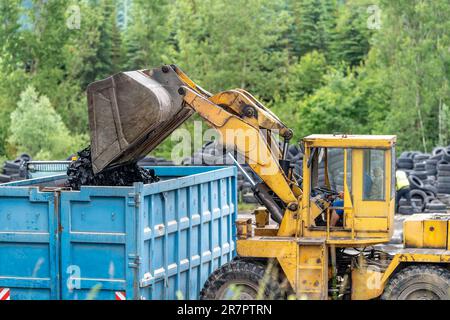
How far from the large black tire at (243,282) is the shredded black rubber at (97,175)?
1711mm

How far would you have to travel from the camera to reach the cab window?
11.2m

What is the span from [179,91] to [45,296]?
111 inches

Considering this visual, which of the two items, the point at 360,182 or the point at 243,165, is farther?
the point at 243,165

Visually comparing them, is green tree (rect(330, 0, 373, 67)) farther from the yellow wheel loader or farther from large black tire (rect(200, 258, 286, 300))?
large black tire (rect(200, 258, 286, 300))

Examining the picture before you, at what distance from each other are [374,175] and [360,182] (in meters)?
0.18

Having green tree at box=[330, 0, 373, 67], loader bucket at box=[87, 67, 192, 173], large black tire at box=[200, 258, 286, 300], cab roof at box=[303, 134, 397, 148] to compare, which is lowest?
large black tire at box=[200, 258, 286, 300]

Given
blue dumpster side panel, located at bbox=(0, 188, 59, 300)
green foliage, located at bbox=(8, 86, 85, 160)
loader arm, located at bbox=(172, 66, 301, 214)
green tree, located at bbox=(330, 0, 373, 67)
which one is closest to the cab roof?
loader arm, located at bbox=(172, 66, 301, 214)

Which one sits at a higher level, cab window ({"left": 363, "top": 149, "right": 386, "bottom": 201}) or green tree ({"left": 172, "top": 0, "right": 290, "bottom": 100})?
green tree ({"left": 172, "top": 0, "right": 290, "bottom": 100})

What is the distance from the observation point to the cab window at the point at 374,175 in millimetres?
11227

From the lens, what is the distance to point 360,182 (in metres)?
11.3

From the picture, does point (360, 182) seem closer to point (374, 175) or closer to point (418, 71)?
point (374, 175)

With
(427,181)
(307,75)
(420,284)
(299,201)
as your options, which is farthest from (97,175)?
(307,75)

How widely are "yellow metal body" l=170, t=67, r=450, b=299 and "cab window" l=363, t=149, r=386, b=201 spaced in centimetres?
1
